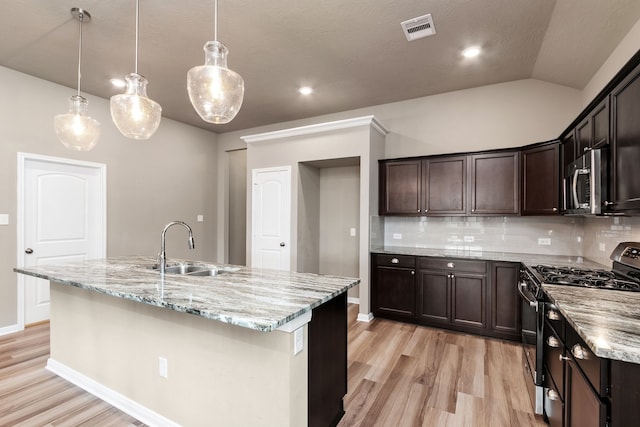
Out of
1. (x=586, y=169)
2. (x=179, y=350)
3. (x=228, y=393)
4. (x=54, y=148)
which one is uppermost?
(x=54, y=148)

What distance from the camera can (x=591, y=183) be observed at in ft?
6.82

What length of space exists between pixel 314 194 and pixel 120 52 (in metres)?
3.00

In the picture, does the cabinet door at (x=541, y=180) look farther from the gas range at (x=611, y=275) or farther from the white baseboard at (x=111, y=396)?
the white baseboard at (x=111, y=396)

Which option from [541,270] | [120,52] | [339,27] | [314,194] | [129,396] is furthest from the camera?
[314,194]

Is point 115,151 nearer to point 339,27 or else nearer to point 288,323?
point 339,27

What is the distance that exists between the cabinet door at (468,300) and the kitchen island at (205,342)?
196 cm

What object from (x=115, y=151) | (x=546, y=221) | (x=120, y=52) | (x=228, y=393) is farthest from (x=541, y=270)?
(x=115, y=151)

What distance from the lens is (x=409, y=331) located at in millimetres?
3629

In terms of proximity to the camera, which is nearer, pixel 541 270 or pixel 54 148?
pixel 541 270

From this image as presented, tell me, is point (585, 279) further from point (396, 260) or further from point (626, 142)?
point (396, 260)

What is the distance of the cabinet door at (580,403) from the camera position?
3.77 ft

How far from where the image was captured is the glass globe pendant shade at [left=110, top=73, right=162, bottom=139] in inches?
91.8

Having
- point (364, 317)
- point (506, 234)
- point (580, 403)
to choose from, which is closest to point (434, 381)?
point (580, 403)

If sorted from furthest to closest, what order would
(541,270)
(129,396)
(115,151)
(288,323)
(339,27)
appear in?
1. (115,151)
2. (339,27)
3. (541,270)
4. (129,396)
5. (288,323)
